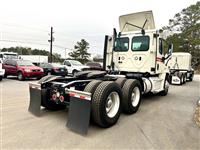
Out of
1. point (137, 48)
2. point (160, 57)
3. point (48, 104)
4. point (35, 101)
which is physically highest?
point (137, 48)

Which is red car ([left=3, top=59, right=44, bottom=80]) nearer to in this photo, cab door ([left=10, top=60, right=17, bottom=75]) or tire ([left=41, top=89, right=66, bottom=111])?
cab door ([left=10, top=60, right=17, bottom=75])

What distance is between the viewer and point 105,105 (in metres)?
4.18

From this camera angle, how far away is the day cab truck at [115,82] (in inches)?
159

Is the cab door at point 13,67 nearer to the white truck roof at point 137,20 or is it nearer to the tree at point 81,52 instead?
the white truck roof at point 137,20

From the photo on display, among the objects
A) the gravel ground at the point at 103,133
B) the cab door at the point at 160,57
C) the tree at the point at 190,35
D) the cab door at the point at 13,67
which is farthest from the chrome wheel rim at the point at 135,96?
the tree at the point at 190,35

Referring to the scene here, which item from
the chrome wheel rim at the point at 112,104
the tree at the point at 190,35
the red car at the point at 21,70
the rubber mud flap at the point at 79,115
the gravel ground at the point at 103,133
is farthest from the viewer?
the tree at the point at 190,35

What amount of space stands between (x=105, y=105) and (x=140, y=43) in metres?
3.96

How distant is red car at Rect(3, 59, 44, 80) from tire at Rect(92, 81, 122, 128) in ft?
35.0

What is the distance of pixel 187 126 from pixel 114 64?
4.08m

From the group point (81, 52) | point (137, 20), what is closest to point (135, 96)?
point (137, 20)

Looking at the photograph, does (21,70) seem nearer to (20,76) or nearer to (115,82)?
(20,76)

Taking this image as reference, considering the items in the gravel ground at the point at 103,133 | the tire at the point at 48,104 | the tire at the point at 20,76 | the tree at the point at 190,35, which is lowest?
the gravel ground at the point at 103,133

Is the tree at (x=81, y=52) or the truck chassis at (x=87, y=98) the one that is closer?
the truck chassis at (x=87, y=98)

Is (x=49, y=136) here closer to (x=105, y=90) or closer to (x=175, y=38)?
(x=105, y=90)
